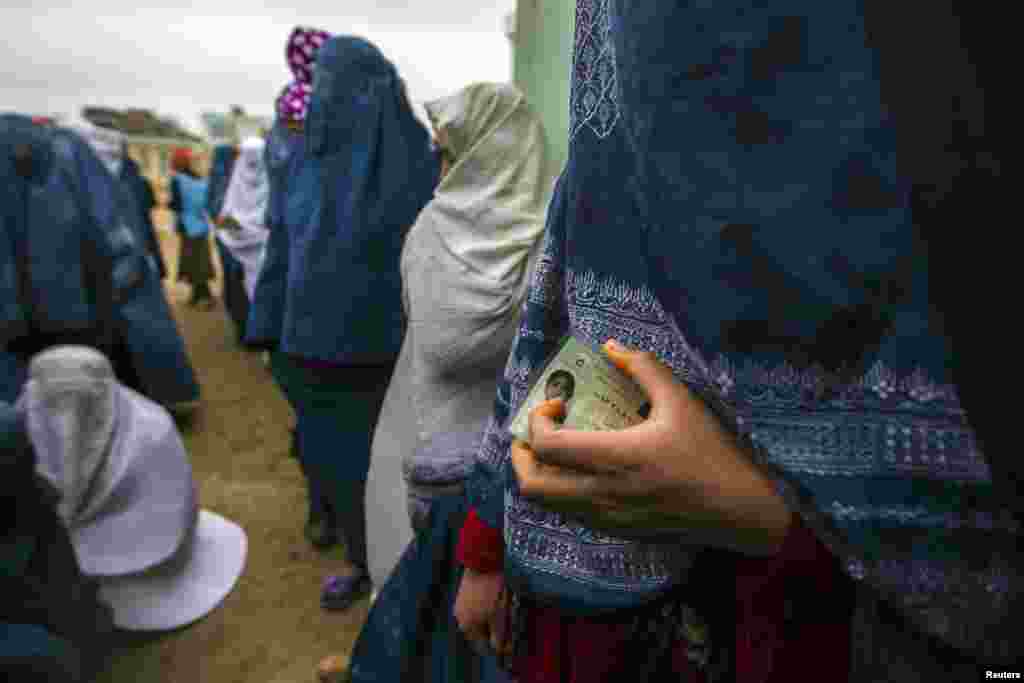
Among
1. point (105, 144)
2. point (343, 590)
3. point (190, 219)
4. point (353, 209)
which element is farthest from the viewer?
point (190, 219)

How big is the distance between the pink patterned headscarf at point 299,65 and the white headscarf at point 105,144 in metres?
1.72

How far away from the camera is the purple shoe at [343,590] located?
77.5 inches

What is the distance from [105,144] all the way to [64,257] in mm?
1543

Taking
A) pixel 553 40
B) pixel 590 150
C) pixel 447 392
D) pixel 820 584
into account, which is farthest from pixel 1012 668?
pixel 553 40

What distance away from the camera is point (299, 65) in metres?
2.23

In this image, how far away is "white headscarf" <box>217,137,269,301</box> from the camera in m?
3.30

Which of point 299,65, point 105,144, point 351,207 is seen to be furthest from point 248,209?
point 351,207

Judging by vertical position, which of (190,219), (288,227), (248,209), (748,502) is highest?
(748,502)

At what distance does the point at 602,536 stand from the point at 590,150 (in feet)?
1.17

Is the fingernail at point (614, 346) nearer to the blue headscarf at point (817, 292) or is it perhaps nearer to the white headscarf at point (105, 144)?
the blue headscarf at point (817, 292)

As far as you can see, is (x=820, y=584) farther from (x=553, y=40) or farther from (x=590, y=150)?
(x=553, y=40)

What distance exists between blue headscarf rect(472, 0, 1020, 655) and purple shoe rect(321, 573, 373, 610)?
→ 1.93 meters

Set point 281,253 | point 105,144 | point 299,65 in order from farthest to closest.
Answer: point 105,144
point 299,65
point 281,253

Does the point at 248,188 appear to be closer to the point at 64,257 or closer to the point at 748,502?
the point at 64,257
